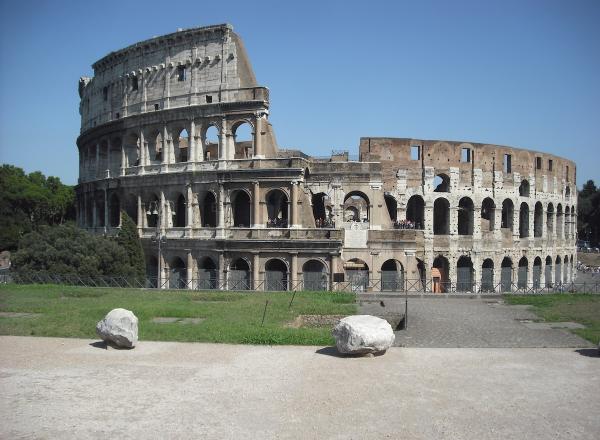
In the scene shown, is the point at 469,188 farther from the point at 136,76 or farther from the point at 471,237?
the point at 136,76

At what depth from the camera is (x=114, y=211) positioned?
136 ft

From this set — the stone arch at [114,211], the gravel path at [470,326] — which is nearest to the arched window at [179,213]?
the stone arch at [114,211]

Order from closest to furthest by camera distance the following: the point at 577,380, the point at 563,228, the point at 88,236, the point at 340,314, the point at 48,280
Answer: the point at 577,380 → the point at 340,314 → the point at 48,280 → the point at 88,236 → the point at 563,228

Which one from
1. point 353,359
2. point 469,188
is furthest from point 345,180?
point 353,359

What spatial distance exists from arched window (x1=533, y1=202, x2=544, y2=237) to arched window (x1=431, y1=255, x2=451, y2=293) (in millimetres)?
11096

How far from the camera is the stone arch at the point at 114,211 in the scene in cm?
4094

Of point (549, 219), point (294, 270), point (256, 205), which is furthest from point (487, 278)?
point (256, 205)

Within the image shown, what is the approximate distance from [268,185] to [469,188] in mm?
15526

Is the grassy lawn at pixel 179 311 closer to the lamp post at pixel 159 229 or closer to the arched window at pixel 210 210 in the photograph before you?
the lamp post at pixel 159 229

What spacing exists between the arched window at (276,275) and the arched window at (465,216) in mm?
14899

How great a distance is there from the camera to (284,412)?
10.3m

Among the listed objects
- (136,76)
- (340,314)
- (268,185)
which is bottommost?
(340,314)

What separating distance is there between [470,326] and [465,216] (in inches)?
938

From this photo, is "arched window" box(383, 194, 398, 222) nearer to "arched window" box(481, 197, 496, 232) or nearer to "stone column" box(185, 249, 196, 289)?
"arched window" box(481, 197, 496, 232)
